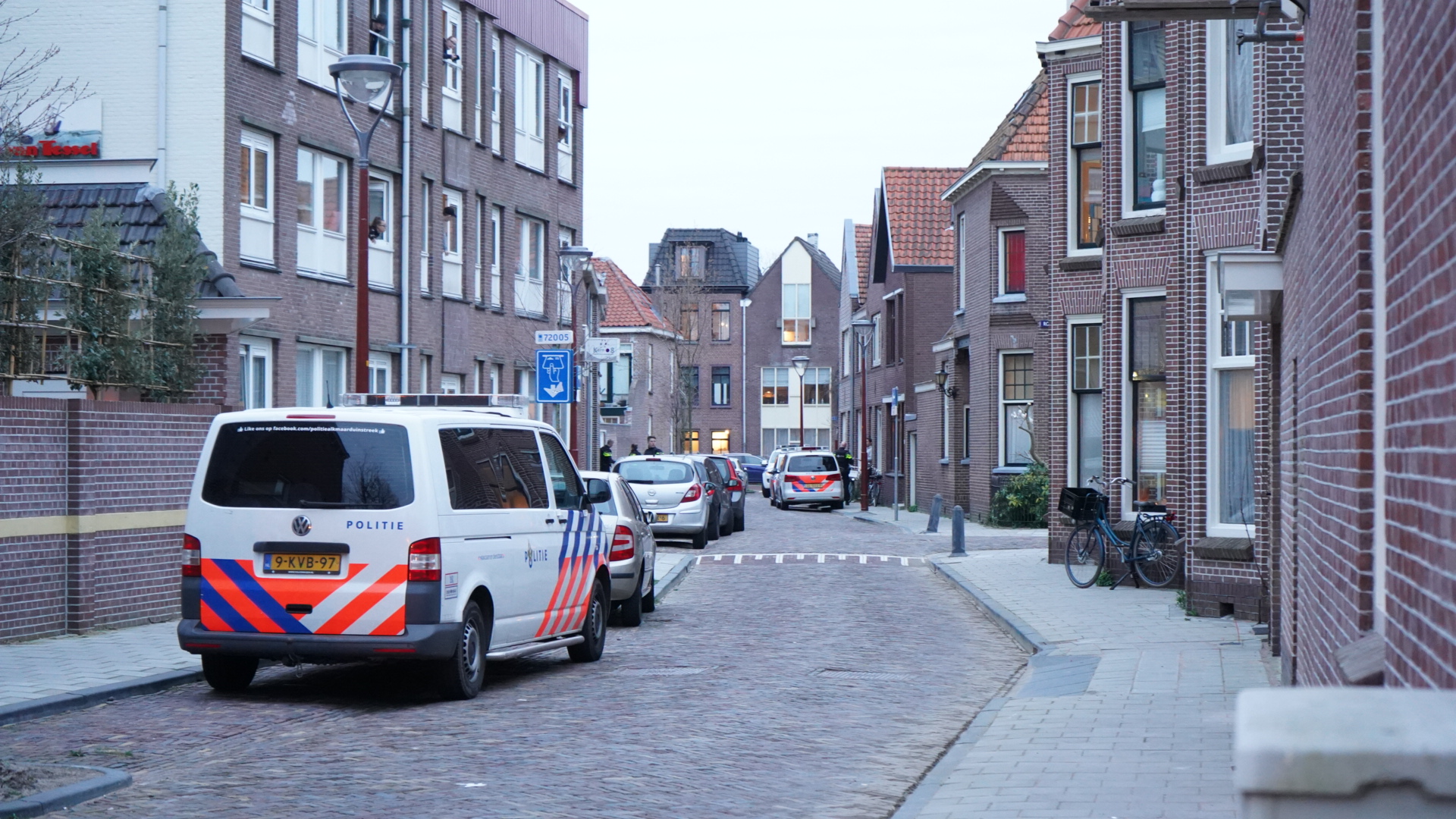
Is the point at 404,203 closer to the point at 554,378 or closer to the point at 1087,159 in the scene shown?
the point at 554,378

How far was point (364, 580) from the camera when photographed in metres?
10.4

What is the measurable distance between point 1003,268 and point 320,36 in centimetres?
1630

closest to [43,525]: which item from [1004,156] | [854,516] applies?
[1004,156]

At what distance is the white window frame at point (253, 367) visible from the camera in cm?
2380

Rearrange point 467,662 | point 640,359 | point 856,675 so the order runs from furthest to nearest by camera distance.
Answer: point 640,359 → point 856,675 → point 467,662

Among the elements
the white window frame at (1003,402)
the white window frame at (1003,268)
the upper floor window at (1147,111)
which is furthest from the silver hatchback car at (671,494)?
the upper floor window at (1147,111)

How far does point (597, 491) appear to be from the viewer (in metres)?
14.0

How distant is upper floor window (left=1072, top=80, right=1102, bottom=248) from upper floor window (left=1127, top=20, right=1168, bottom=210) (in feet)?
10.7

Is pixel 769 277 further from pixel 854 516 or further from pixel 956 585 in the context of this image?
pixel 956 585

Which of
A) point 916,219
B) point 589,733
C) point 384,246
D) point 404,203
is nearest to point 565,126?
point 404,203

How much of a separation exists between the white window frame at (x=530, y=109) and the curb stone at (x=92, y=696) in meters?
24.7

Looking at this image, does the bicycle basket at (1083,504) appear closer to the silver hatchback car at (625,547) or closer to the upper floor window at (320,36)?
the silver hatchback car at (625,547)

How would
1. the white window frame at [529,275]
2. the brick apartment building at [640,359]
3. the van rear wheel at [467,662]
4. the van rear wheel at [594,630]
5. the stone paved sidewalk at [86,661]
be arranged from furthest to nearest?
the brick apartment building at [640,359], the white window frame at [529,275], the van rear wheel at [594,630], the van rear wheel at [467,662], the stone paved sidewalk at [86,661]

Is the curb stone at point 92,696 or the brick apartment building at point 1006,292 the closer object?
the curb stone at point 92,696
